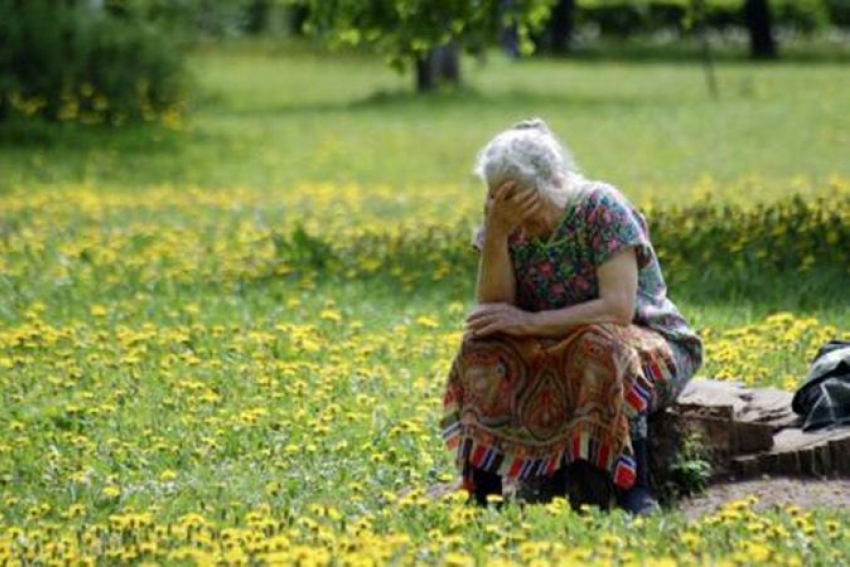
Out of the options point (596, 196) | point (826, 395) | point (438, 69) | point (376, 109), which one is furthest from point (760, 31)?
point (596, 196)

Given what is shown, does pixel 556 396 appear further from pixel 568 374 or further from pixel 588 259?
pixel 588 259

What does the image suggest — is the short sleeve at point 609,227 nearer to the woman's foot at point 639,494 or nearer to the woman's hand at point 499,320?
the woman's hand at point 499,320

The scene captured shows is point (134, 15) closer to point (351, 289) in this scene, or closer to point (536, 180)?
point (351, 289)

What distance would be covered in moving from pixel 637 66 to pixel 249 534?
38850 millimetres

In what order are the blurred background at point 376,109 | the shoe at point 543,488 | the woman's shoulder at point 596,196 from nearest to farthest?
1. the woman's shoulder at point 596,196
2. the shoe at point 543,488
3. the blurred background at point 376,109

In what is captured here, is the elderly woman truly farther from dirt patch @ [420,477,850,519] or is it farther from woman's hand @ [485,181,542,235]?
dirt patch @ [420,477,850,519]

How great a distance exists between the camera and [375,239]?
15.2 m

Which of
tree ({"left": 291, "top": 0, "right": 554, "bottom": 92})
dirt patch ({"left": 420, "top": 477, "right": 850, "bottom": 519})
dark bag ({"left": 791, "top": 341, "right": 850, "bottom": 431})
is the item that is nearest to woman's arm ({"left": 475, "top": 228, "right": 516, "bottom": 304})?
dirt patch ({"left": 420, "top": 477, "right": 850, "bottom": 519})

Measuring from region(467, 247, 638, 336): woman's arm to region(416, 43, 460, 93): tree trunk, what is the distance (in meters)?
26.9

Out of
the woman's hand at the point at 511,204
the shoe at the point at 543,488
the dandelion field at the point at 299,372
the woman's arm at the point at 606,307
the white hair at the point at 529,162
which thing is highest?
the white hair at the point at 529,162

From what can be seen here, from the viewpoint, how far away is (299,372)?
1005 cm

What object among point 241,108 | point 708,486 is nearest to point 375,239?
point 708,486

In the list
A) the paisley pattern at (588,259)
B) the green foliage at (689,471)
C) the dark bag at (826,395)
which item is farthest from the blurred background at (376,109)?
the green foliage at (689,471)

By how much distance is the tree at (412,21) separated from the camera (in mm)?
15570
